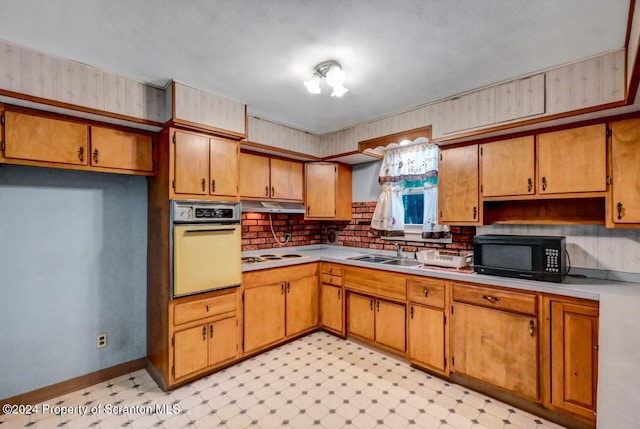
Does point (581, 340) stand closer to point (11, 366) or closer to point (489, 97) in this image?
point (489, 97)

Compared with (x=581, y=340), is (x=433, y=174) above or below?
above

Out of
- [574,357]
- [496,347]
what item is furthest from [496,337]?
[574,357]

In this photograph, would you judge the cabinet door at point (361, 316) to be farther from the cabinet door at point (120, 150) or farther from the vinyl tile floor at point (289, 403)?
the cabinet door at point (120, 150)

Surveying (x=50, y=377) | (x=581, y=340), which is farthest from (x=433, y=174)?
(x=50, y=377)

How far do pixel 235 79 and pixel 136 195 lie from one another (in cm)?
147

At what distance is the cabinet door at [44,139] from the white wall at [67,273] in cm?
33

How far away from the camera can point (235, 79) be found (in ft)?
7.86

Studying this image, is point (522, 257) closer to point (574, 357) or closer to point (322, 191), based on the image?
point (574, 357)

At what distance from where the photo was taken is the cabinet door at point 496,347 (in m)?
2.17

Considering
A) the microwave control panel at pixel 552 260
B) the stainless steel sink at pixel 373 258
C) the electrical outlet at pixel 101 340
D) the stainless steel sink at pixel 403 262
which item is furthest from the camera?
the stainless steel sink at pixel 373 258

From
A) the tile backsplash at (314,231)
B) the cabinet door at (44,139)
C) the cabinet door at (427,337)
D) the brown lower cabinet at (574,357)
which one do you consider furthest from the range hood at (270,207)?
the brown lower cabinet at (574,357)

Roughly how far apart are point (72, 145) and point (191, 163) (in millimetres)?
839

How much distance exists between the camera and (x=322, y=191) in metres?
3.95

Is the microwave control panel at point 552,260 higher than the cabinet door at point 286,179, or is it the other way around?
the cabinet door at point 286,179
